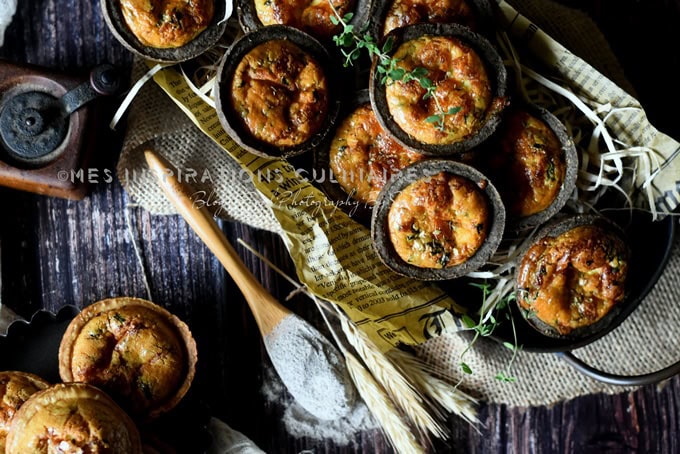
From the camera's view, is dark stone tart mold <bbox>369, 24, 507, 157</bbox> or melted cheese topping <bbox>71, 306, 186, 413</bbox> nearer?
dark stone tart mold <bbox>369, 24, 507, 157</bbox>

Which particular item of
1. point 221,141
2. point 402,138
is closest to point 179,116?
point 221,141

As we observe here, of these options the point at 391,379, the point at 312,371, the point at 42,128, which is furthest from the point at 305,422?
the point at 42,128

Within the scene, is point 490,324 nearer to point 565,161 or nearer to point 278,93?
point 565,161

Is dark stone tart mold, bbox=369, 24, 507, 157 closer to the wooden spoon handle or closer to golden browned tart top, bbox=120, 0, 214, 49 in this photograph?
golden browned tart top, bbox=120, 0, 214, 49

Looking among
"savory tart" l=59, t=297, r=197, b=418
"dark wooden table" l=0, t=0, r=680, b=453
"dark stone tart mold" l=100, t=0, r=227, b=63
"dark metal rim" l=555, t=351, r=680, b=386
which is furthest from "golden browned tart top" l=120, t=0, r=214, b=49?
"dark metal rim" l=555, t=351, r=680, b=386

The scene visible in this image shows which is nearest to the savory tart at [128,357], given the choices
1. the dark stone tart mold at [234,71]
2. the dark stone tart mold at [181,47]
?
the dark stone tart mold at [234,71]

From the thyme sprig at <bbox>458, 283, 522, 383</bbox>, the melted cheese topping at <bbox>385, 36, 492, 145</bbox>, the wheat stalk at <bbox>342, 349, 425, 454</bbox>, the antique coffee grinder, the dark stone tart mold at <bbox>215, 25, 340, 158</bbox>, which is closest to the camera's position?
the melted cheese topping at <bbox>385, 36, 492, 145</bbox>

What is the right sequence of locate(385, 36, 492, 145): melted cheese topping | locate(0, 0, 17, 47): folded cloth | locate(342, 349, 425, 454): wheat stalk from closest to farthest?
locate(385, 36, 492, 145): melted cheese topping
locate(342, 349, 425, 454): wheat stalk
locate(0, 0, 17, 47): folded cloth

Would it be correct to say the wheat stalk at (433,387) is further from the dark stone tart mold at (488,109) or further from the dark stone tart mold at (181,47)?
the dark stone tart mold at (181,47)
